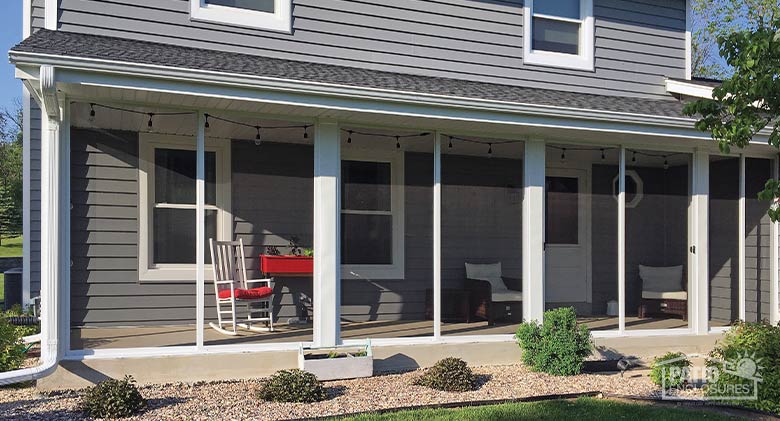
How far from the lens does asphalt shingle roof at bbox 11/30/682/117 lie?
5.29 m

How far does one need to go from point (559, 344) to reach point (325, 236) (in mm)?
2504

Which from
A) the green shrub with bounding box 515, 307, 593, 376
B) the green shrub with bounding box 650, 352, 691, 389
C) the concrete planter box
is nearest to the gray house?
the concrete planter box

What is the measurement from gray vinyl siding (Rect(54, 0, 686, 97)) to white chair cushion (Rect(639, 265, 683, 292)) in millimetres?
2421

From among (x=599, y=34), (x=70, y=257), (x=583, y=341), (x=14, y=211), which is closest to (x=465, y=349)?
(x=583, y=341)

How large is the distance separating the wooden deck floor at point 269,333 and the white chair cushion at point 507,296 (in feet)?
0.88

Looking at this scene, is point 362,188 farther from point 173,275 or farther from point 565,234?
point 565,234

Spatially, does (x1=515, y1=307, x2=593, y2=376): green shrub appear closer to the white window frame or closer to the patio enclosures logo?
the patio enclosures logo

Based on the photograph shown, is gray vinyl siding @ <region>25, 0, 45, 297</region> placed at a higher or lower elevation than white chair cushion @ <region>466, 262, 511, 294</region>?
higher

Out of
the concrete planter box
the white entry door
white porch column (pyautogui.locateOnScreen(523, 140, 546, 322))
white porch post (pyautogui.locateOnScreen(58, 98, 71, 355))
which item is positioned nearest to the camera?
white porch post (pyautogui.locateOnScreen(58, 98, 71, 355))

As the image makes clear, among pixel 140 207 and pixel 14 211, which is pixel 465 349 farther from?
pixel 14 211

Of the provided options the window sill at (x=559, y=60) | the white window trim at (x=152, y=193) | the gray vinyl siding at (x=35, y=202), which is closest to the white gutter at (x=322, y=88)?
the white window trim at (x=152, y=193)

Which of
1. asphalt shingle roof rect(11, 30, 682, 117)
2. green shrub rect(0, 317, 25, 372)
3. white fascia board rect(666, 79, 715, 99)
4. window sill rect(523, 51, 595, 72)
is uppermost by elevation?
window sill rect(523, 51, 595, 72)

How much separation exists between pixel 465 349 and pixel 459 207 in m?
1.48

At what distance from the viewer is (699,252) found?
766 cm
